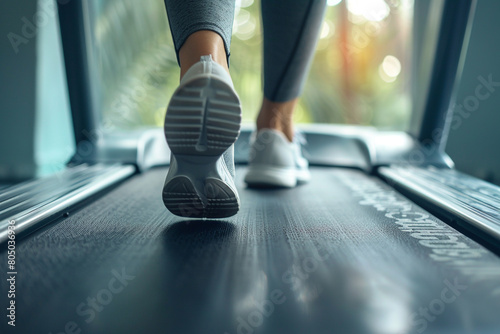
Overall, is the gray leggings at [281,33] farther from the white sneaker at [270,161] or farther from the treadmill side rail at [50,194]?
the treadmill side rail at [50,194]

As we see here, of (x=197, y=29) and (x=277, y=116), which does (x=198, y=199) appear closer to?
(x=197, y=29)

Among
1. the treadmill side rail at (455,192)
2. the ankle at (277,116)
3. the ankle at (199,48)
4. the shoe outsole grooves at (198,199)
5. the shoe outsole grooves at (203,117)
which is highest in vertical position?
the ankle at (199,48)

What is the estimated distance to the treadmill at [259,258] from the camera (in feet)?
1.57

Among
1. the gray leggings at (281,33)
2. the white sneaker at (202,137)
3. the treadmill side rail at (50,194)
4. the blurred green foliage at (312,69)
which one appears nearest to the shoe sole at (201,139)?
the white sneaker at (202,137)

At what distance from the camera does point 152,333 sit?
1.47 feet

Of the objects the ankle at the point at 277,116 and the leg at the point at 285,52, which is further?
the ankle at the point at 277,116

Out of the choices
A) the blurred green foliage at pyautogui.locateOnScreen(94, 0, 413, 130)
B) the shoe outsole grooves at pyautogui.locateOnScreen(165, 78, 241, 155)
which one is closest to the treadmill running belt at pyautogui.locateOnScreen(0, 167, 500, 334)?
the shoe outsole grooves at pyautogui.locateOnScreen(165, 78, 241, 155)

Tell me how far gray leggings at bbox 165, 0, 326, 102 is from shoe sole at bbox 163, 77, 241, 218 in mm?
142

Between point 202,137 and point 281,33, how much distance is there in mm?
490

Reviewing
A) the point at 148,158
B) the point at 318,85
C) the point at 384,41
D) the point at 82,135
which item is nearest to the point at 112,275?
the point at 148,158

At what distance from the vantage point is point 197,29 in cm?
76

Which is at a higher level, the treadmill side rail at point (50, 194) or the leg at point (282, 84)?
the leg at point (282, 84)

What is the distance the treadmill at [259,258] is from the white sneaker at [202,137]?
0.21ft

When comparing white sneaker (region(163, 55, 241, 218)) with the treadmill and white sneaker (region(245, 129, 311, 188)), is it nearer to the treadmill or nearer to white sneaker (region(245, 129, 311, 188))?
the treadmill
